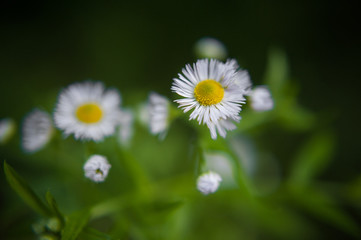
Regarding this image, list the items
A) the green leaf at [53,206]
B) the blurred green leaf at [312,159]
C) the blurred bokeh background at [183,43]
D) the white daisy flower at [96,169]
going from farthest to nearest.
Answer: the blurred bokeh background at [183,43], the blurred green leaf at [312,159], the white daisy flower at [96,169], the green leaf at [53,206]

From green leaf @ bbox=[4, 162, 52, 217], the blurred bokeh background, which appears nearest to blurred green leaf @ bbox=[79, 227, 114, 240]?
green leaf @ bbox=[4, 162, 52, 217]

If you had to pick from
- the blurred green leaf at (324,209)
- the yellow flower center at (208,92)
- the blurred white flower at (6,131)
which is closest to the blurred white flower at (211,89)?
the yellow flower center at (208,92)

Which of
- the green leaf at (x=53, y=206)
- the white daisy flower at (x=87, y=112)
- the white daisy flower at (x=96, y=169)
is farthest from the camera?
the white daisy flower at (x=87, y=112)

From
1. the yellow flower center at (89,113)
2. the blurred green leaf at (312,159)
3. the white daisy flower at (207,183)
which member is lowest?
the white daisy flower at (207,183)

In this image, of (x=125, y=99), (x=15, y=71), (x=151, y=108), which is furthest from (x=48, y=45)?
(x=151, y=108)

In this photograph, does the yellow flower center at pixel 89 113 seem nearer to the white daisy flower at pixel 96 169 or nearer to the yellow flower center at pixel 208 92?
the white daisy flower at pixel 96 169

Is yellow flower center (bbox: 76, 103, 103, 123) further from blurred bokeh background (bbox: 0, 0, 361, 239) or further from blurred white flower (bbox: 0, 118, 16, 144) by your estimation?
blurred bokeh background (bbox: 0, 0, 361, 239)

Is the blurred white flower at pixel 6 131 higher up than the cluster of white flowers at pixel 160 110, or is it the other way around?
the cluster of white flowers at pixel 160 110
